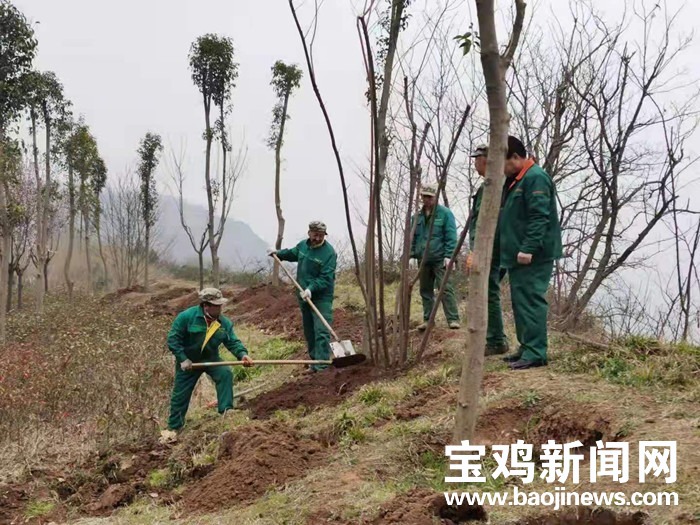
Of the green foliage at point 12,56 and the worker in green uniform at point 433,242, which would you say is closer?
the worker in green uniform at point 433,242

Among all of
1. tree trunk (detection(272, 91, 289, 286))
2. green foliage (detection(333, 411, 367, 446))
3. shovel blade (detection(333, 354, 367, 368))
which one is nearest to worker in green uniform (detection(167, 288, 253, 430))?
shovel blade (detection(333, 354, 367, 368))

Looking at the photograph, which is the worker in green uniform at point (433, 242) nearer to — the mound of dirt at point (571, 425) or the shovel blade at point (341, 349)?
the shovel blade at point (341, 349)

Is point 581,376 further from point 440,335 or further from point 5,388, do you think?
point 5,388

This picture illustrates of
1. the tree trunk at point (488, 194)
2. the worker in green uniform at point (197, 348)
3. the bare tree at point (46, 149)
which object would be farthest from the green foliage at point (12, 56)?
the tree trunk at point (488, 194)

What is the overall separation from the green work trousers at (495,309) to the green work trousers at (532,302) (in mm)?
488

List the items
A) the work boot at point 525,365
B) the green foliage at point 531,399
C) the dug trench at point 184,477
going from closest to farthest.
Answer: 1. the dug trench at point 184,477
2. the green foliage at point 531,399
3. the work boot at point 525,365

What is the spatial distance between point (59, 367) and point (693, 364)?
5874 mm

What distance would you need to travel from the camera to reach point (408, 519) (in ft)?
9.45

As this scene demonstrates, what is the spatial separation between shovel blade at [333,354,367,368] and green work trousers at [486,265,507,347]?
1278 mm

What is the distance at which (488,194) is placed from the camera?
117 inches

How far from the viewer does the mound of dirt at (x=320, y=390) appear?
5793 millimetres

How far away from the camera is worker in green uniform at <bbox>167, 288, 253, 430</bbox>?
589cm

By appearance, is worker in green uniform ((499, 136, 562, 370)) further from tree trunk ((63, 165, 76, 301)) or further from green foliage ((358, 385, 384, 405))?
tree trunk ((63, 165, 76, 301))

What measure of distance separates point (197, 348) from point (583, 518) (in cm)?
411
